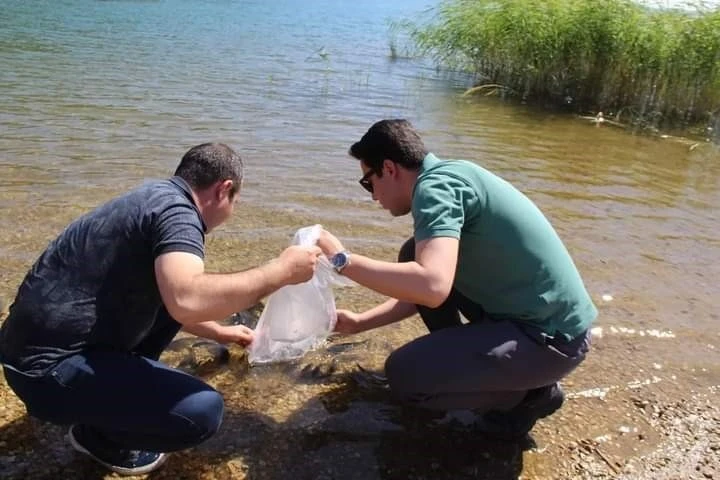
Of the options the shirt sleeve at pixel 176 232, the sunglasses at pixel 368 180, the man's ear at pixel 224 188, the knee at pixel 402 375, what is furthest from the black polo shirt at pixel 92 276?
the knee at pixel 402 375

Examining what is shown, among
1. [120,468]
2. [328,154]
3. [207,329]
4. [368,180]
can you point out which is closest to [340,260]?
[368,180]

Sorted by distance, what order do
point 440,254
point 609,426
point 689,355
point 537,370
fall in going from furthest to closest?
point 689,355 < point 609,426 < point 537,370 < point 440,254

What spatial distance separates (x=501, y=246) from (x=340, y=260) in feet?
2.37

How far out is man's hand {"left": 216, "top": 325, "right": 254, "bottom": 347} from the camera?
3.57 m

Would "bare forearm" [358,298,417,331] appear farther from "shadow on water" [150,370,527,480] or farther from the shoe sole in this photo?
the shoe sole

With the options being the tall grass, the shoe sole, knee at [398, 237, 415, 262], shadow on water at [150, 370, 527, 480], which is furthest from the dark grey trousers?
the tall grass

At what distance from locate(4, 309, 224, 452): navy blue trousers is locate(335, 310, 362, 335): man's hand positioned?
1.08m

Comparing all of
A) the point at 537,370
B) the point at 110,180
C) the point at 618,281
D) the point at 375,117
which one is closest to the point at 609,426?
the point at 537,370

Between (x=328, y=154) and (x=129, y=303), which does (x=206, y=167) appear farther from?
(x=328, y=154)

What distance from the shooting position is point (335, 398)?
3.77 meters

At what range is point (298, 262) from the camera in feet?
9.04

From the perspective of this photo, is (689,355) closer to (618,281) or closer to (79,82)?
(618,281)

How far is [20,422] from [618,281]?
455cm

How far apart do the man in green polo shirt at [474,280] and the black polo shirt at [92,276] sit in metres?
0.80
